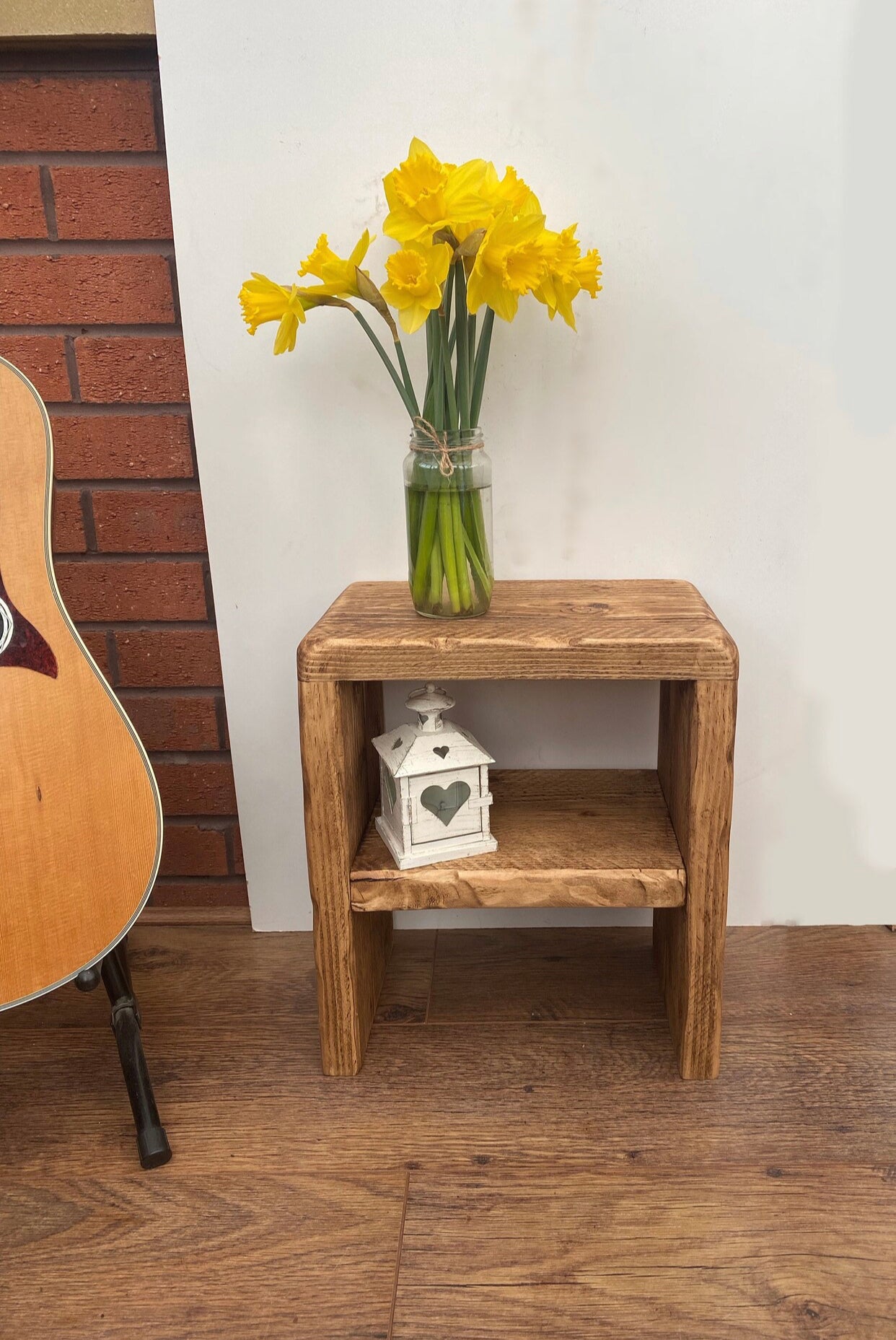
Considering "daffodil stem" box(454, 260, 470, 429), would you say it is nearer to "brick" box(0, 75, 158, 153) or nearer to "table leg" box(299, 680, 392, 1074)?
"table leg" box(299, 680, 392, 1074)

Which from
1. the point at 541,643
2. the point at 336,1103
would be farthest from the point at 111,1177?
the point at 541,643

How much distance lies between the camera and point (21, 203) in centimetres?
127

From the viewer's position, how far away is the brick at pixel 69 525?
4.55ft

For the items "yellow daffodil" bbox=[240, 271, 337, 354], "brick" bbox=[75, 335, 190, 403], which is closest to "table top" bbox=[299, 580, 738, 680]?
"yellow daffodil" bbox=[240, 271, 337, 354]

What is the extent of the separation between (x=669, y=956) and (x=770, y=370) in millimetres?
777

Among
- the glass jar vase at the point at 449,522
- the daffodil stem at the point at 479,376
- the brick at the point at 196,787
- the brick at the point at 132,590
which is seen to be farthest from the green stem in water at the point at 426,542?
the brick at the point at 196,787

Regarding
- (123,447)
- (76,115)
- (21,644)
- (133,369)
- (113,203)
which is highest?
(76,115)

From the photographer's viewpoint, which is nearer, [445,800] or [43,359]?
[445,800]

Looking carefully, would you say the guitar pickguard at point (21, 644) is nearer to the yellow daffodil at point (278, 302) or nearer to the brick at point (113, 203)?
the yellow daffodil at point (278, 302)

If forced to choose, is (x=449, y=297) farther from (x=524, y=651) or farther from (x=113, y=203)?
(x=113, y=203)

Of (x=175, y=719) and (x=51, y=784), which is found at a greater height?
(x=51, y=784)

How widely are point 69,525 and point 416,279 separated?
0.69m

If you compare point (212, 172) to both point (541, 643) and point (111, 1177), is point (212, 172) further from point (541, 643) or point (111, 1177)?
point (111, 1177)

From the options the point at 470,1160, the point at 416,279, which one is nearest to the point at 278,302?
the point at 416,279
